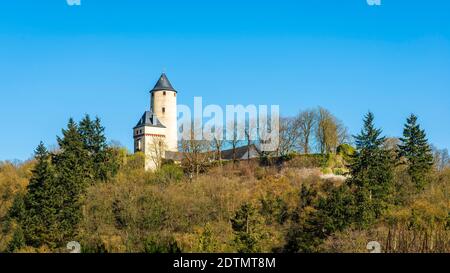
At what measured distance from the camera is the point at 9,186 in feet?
141

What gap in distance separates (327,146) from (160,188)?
11.9m

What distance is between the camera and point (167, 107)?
54406 millimetres

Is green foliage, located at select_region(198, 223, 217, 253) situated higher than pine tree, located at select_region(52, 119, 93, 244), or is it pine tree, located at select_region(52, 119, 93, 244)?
pine tree, located at select_region(52, 119, 93, 244)

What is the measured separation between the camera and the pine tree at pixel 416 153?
37603 millimetres

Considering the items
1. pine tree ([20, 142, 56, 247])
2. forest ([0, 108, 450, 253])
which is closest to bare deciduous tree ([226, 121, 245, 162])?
forest ([0, 108, 450, 253])

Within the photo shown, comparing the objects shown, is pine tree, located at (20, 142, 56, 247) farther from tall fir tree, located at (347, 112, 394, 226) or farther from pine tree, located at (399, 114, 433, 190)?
pine tree, located at (399, 114, 433, 190)

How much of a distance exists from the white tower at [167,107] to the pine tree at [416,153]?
18650 millimetres

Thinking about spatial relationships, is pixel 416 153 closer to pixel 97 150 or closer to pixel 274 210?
pixel 274 210

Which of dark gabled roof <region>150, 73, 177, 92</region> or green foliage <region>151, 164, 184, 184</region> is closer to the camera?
green foliage <region>151, 164, 184, 184</region>

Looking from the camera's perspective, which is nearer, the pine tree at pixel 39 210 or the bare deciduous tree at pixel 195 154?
the pine tree at pixel 39 210

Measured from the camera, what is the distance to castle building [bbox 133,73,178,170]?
5034 centimetres

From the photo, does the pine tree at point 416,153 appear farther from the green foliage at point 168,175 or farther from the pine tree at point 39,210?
the pine tree at point 39,210

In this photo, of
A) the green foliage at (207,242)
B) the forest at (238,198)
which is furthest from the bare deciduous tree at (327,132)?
Result: the green foliage at (207,242)

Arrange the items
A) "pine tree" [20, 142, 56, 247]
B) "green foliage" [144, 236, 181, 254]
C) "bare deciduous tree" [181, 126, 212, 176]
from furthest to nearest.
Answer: "bare deciduous tree" [181, 126, 212, 176], "pine tree" [20, 142, 56, 247], "green foliage" [144, 236, 181, 254]
